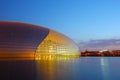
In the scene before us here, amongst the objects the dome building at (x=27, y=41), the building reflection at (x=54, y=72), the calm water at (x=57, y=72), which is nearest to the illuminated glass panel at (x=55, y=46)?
the dome building at (x=27, y=41)

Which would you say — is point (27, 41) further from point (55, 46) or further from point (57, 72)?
point (57, 72)

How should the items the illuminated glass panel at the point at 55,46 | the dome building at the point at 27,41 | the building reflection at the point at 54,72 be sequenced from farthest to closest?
the illuminated glass panel at the point at 55,46
the dome building at the point at 27,41
the building reflection at the point at 54,72

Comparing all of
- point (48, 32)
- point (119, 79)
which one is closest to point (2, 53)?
point (48, 32)

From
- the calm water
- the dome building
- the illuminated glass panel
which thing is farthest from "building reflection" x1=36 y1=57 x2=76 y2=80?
the illuminated glass panel

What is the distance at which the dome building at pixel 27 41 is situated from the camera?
55.6 metres

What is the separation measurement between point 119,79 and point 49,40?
4616cm

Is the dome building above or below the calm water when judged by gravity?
above

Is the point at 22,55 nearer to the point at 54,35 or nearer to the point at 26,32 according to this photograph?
the point at 26,32

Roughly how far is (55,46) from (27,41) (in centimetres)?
953

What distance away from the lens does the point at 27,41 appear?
57.8 metres

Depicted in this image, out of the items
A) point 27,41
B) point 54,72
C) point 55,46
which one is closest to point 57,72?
point 54,72

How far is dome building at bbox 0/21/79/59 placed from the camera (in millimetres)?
55562

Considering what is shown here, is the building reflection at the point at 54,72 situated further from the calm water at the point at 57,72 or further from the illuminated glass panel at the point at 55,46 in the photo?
the illuminated glass panel at the point at 55,46

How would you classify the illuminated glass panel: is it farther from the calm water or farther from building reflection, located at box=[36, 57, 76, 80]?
the calm water
